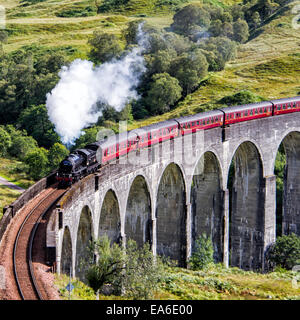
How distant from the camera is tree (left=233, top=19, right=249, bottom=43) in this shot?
98812 millimetres

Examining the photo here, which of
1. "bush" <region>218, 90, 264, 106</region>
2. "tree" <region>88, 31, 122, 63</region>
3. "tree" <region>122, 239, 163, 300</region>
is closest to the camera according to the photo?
"tree" <region>122, 239, 163, 300</region>

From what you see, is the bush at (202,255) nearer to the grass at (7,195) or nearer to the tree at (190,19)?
the grass at (7,195)

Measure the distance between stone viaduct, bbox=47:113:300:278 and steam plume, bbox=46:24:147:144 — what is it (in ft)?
79.7

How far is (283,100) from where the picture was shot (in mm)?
46562

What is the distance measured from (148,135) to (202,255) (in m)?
9.79

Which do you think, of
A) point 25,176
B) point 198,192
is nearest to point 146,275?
point 198,192

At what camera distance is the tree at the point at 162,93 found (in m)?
76.1

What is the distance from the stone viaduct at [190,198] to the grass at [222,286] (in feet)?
9.71

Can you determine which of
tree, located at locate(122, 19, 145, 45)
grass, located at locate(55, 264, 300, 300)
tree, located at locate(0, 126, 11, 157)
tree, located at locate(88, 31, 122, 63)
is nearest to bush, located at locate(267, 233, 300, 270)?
grass, located at locate(55, 264, 300, 300)

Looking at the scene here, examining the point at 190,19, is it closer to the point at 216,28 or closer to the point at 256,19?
the point at 216,28

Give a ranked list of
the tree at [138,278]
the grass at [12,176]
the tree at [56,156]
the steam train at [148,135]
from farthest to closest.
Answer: the tree at [56,156] → the grass at [12,176] → the steam train at [148,135] → the tree at [138,278]

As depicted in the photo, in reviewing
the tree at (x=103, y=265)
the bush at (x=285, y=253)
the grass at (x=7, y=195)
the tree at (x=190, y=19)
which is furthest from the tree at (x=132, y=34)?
the tree at (x=103, y=265)

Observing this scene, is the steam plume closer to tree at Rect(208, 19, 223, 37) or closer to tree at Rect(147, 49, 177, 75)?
tree at Rect(147, 49, 177, 75)

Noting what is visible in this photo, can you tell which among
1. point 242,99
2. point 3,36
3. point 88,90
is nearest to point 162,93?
point 88,90
